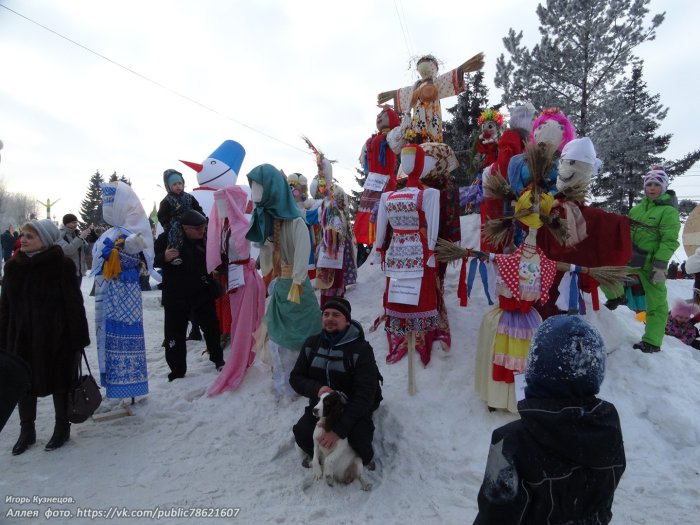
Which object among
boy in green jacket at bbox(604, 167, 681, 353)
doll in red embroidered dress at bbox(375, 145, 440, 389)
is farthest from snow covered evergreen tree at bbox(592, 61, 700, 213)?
doll in red embroidered dress at bbox(375, 145, 440, 389)

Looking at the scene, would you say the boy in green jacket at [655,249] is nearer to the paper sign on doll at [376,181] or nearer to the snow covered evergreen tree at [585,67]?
the paper sign on doll at [376,181]

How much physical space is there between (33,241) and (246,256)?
2.07 m

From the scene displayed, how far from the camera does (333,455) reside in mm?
3082

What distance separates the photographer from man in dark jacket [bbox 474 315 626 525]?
1431 mm

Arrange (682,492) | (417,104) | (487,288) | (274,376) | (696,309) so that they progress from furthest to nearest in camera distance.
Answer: (696,309)
(417,104)
(274,376)
(487,288)
(682,492)

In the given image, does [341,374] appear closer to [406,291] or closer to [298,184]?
[406,291]

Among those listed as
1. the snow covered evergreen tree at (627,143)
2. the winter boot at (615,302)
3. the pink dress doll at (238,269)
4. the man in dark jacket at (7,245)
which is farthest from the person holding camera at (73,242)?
the snow covered evergreen tree at (627,143)

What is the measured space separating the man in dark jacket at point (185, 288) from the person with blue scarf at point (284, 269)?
894 mm

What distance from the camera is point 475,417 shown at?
3795 millimetres

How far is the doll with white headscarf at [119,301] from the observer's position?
428 cm

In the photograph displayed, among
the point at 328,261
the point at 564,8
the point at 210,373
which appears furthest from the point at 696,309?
the point at 564,8

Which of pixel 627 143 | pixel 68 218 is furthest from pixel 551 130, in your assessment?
pixel 627 143

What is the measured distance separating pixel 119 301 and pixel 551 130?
15.1ft

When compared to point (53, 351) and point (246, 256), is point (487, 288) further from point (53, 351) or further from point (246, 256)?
point (53, 351)
